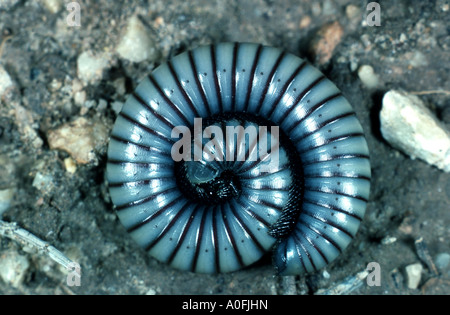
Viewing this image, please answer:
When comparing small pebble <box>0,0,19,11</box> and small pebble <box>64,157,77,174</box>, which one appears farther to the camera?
small pebble <box>0,0,19,11</box>

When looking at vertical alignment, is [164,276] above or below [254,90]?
below

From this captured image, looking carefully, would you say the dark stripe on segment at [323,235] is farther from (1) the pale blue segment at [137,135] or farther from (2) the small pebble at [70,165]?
(2) the small pebble at [70,165]

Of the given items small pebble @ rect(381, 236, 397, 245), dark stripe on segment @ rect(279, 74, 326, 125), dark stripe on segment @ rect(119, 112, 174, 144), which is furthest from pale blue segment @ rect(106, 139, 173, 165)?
small pebble @ rect(381, 236, 397, 245)

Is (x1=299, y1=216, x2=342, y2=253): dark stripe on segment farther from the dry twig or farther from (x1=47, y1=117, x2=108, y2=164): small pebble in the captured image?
the dry twig

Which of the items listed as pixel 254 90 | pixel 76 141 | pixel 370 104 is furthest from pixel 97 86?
pixel 370 104

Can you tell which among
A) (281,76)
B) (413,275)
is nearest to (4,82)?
(281,76)

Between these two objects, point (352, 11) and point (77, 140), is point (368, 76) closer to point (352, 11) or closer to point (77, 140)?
point (352, 11)
